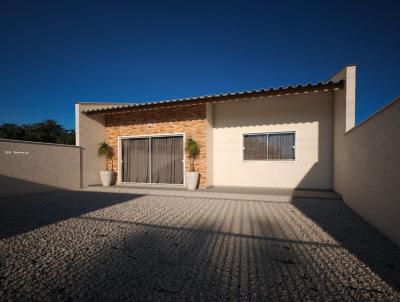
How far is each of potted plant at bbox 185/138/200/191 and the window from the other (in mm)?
1965

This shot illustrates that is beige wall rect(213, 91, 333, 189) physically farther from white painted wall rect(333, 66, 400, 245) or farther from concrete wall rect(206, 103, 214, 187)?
white painted wall rect(333, 66, 400, 245)

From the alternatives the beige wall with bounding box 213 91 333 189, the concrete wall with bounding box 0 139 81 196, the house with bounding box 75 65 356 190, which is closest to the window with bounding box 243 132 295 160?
the house with bounding box 75 65 356 190

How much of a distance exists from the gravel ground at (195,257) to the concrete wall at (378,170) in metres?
0.26

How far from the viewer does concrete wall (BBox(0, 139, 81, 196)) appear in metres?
6.06

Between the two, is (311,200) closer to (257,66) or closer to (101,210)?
(101,210)

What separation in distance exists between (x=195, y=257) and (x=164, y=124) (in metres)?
6.55

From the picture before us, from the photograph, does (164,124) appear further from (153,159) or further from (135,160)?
(135,160)

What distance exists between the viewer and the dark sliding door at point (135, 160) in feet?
27.8

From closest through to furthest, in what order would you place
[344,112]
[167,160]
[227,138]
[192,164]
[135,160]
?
[344,112]
[192,164]
[227,138]
[167,160]
[135,160]

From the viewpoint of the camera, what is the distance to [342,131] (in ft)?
17.5

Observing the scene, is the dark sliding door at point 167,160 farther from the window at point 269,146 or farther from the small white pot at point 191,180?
the window at point 269,146

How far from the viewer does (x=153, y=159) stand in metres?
8.35

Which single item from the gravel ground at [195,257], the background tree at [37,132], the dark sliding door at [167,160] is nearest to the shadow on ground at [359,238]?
the gravel ground at [195,257]

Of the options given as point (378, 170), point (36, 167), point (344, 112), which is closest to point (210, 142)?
point (344, 112)
